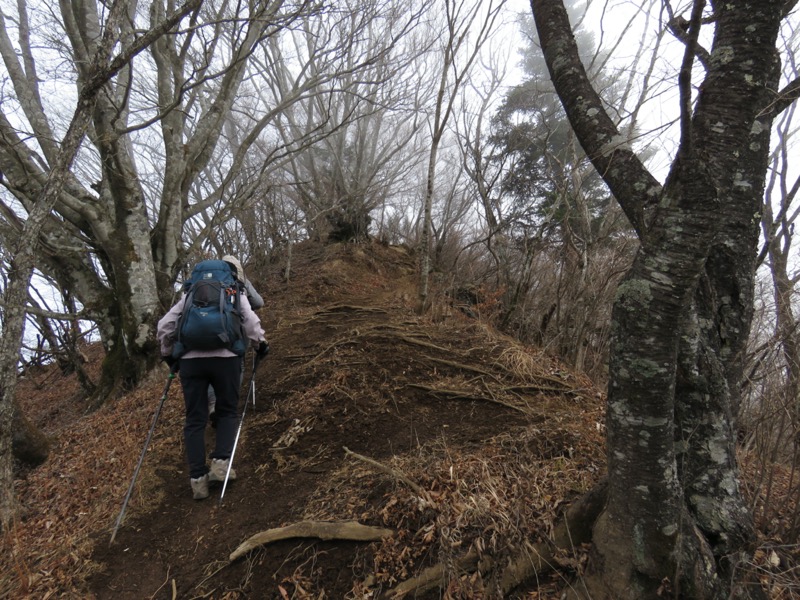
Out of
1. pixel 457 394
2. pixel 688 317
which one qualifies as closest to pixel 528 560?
pixel 688 317

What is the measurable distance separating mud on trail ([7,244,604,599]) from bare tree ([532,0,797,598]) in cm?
49

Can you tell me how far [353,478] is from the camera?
9.88 feet

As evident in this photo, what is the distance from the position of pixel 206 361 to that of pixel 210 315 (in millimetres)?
370

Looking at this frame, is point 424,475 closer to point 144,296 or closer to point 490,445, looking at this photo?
point 490,445

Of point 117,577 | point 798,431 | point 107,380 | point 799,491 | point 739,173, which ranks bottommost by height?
point 117,577

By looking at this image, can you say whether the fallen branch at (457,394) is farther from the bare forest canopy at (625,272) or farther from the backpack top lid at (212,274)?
the backpack top lid at (212,274)

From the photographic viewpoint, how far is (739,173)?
1.93 metres

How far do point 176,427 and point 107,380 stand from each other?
2819 mm

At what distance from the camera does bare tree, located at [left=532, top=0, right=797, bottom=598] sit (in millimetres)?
1587

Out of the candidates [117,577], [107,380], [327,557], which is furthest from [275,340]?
[327,557]

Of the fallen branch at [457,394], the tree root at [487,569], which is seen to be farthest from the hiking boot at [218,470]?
the fallen branch at [457,394]

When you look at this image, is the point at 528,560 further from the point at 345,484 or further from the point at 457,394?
the point at 457,394

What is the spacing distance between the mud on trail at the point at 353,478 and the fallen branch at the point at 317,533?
0.02 m

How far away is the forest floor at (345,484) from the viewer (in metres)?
2.31
